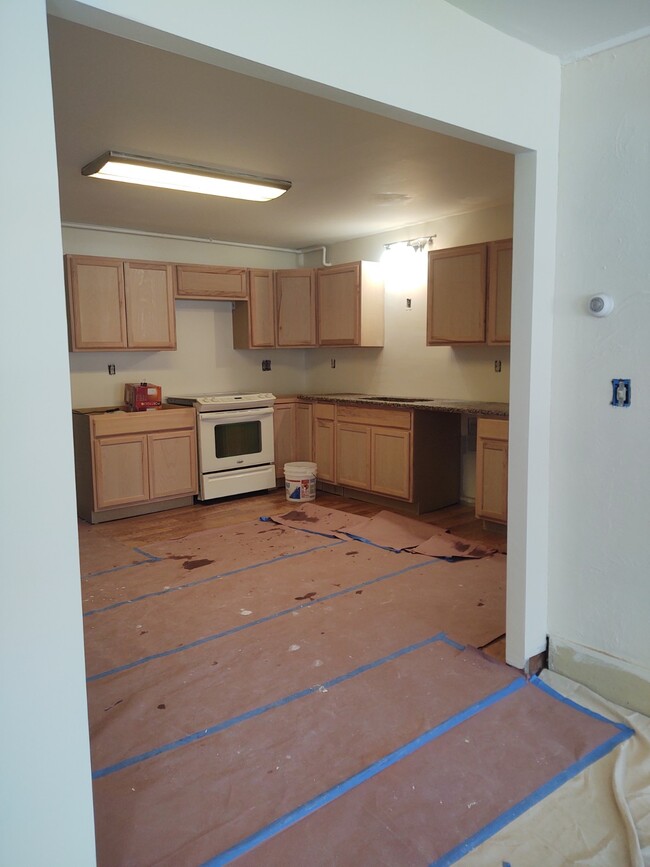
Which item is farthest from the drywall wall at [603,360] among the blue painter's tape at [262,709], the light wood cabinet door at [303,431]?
the light wood cabinet door at [303,431]

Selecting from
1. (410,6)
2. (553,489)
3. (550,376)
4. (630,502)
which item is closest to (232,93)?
(410,6)

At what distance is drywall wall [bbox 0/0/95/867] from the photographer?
1.18 m

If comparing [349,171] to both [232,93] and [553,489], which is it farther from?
[553,489]

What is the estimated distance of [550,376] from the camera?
8.05 feet

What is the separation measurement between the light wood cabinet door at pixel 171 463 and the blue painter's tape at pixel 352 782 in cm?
350

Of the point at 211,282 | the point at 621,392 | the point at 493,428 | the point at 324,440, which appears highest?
the point at 211,282

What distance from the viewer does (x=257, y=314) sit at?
596 centimetres

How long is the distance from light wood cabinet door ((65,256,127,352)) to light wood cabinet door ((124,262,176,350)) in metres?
0.07

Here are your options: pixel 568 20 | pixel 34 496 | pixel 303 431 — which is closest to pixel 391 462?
pixel 303 431

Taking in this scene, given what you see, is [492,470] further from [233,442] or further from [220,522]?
[233,442]

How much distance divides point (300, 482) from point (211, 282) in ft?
6.44

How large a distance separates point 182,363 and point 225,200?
1.91 metres

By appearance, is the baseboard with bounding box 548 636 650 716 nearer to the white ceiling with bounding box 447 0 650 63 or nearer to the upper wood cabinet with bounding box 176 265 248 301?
the white ceiling with bounding box 447 0 650 63

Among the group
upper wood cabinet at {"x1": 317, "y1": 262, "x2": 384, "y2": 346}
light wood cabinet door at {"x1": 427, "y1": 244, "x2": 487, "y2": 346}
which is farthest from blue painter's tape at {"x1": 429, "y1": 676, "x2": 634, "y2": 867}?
upper wood cabinet at {"x1": 317, "y1": 262, "x2": 384, "y2": 346}
